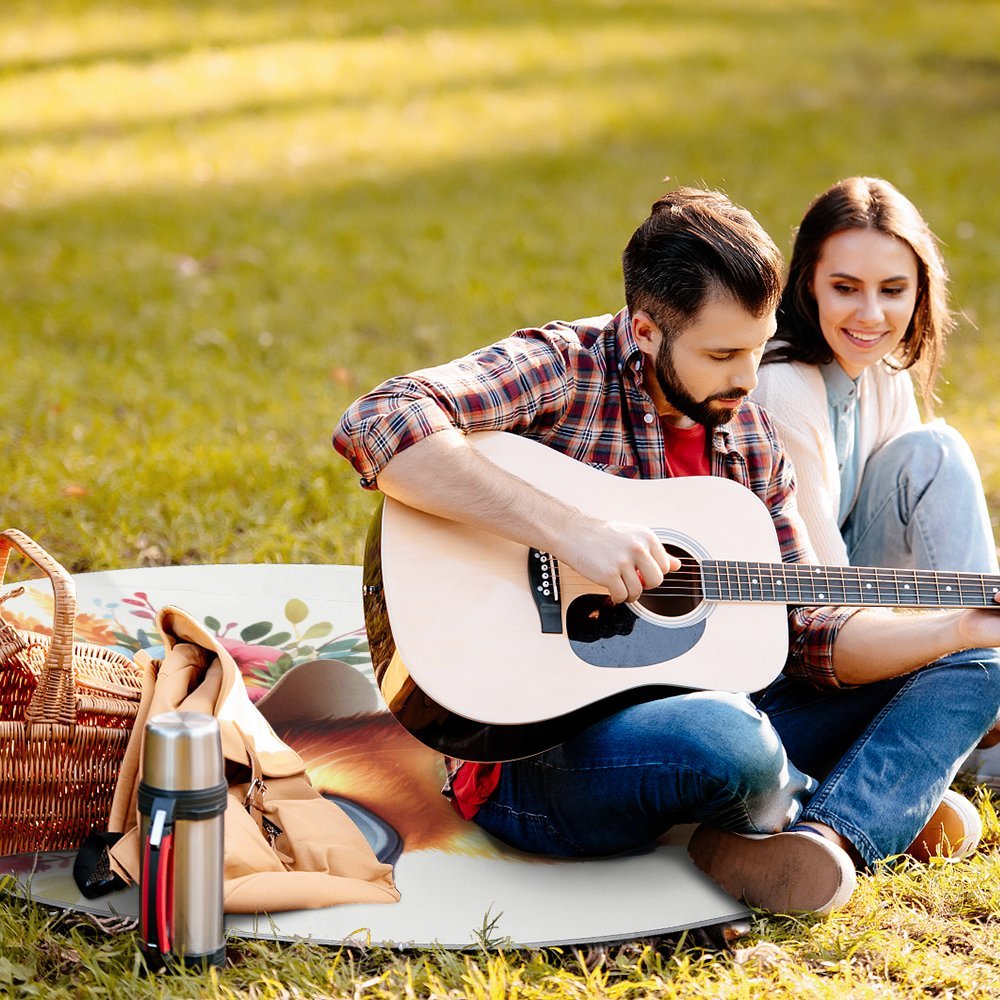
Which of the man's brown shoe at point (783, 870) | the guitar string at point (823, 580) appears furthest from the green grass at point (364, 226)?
the guitar string at point (823, 580)

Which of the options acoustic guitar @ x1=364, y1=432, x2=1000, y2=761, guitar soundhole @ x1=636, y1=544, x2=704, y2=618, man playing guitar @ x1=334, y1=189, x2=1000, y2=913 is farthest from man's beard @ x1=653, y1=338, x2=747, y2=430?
guitar soundhole @ x1=636, y1=544, x2=704, y2=618

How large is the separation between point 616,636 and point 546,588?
0.52 feet

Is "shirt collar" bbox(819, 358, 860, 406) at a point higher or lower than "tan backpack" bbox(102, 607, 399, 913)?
higher

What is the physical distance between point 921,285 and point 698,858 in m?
1.54

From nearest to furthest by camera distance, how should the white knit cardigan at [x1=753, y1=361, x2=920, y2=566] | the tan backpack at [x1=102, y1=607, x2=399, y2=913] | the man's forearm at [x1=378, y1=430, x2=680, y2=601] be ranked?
the tan backpack at [x1=102, y1=607, x2=399, y2=913] → the man's forearm at [x1=378, y1=430, x2=680, y2=601] → the white knit cardigan at [x1=753, y1=361, x2=920, y2=566]

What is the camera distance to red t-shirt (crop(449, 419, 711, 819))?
272cm

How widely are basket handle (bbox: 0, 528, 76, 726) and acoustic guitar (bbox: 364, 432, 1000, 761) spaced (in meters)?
0.54

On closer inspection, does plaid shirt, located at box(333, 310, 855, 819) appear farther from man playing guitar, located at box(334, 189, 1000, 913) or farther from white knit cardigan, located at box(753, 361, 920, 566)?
white knit cardigan, located at box(753, 361, 920, 566)

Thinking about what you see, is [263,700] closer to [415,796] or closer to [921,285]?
[415,796]

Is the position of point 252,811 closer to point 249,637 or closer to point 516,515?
point 516,515

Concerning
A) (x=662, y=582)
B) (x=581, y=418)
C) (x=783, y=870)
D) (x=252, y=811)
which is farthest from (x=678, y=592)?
(x=252, y=811)

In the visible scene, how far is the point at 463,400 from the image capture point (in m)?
2.61

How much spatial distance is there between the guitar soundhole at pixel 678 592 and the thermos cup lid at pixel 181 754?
88 cm

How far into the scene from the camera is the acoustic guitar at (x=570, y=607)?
8.04 ft
